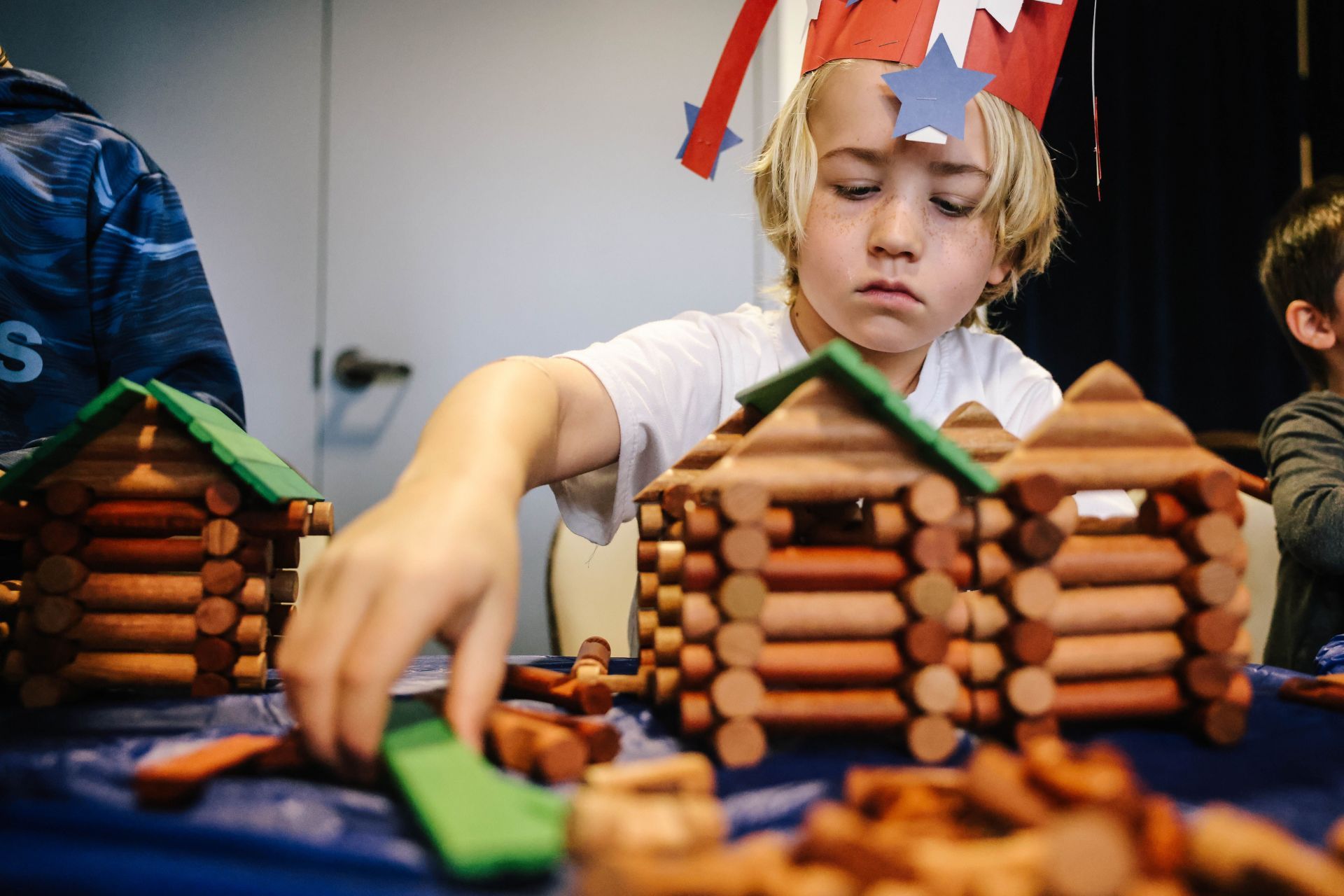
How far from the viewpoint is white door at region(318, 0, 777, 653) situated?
2229mm

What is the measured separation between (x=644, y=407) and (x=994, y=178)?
0.46 meters

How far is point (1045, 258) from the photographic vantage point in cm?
127

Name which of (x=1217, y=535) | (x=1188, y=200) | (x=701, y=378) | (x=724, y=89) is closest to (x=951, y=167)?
(x=724, y=89)

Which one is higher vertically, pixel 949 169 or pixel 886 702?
pixel 949 169

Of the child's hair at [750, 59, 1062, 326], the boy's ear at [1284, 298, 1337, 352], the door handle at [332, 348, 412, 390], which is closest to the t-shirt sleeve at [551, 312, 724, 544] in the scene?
the child's hair at [750, 59, 1062, 326]

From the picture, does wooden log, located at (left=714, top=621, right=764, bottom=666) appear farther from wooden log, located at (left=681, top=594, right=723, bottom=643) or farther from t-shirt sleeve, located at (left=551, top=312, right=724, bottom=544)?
t-shirt sleeve, located at (left=551, top=312, right=724, bottom=544)

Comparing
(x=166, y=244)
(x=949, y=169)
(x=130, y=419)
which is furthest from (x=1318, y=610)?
(x=166, y=244)

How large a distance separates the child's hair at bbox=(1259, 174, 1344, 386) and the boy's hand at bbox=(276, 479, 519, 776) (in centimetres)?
163

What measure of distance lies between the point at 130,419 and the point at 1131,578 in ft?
2.52

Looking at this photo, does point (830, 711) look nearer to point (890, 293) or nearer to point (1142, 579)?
point (1142, 579)

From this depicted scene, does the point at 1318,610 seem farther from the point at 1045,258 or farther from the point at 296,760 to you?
the point at 296,760

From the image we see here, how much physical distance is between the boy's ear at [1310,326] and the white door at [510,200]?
1.11 meters

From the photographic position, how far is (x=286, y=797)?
0.46 metres

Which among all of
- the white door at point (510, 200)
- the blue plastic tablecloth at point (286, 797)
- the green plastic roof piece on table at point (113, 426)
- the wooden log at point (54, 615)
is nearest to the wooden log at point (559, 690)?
the blue plastic tablecloth at point (286, 797)
